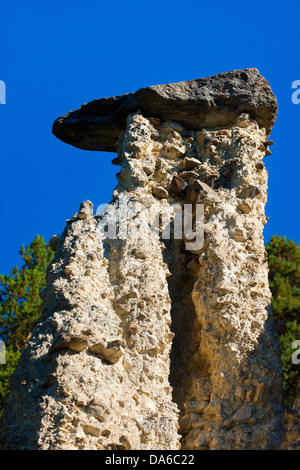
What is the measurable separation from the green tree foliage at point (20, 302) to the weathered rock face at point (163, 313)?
5480 millimetres

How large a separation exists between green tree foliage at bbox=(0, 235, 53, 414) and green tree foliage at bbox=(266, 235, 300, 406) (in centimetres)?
418

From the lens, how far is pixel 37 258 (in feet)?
49.0

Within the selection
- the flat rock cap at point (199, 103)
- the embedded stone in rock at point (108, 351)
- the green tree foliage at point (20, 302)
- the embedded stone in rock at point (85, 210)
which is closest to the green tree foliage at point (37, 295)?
the green tree foliage at point (20, 302)

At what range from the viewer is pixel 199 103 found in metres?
8.40

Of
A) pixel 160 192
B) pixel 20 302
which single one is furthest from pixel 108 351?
pixel 20 302

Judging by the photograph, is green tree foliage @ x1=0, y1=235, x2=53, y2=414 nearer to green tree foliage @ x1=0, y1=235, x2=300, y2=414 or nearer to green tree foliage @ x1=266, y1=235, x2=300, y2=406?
green tree foliage @ x1=0, y1=235, x2=300, y2=414

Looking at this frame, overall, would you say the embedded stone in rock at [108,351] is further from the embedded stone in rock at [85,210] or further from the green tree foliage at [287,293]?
the green tree foliage at [287,293]

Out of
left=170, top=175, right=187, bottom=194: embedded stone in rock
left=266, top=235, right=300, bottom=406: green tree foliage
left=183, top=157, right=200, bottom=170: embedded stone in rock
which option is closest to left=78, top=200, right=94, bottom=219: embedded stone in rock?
left=170, top=175, right=187, bottom=194: embedded stone in rock

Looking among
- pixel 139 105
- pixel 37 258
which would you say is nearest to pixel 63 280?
pixel 139 105

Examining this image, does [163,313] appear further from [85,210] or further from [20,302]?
[20,302]

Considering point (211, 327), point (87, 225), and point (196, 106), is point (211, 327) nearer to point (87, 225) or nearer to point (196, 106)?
point (87, 225)

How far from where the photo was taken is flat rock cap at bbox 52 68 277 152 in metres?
8.41

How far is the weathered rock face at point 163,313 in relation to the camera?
560 cm
